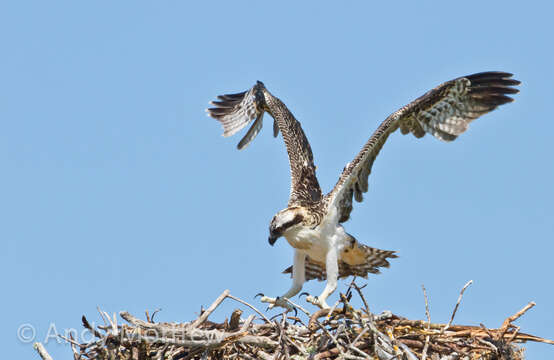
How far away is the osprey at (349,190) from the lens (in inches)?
312

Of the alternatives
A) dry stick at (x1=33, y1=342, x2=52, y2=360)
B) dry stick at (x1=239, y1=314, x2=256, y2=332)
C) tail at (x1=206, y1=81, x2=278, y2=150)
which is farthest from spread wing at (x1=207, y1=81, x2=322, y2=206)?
dry stick at (x1=33, y1=342, x2=52, y2=360)

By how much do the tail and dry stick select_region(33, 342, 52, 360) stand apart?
482 centimetres

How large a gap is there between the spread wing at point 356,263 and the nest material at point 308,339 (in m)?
1.77

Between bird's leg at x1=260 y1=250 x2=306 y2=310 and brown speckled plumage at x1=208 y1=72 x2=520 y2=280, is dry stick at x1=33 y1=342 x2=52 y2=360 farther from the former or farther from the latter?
brown speckled plumage at x1=208 y1=72 x2=520 y2=280

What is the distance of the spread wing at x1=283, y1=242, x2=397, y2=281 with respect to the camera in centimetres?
841

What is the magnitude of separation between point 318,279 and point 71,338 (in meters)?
2.90

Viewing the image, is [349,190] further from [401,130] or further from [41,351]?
[41,351]

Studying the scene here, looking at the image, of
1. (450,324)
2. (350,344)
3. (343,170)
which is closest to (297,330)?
(350,344)

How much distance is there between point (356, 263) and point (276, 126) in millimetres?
2473

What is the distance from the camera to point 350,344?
19.6 ft

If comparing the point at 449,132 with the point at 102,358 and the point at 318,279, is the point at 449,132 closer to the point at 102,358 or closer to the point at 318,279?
the point at 318,279

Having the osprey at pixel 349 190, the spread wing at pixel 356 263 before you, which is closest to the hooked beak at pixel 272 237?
the osprey at pixel 349 190

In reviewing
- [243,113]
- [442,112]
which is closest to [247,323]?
[442,112]

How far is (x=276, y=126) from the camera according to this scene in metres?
10.4
